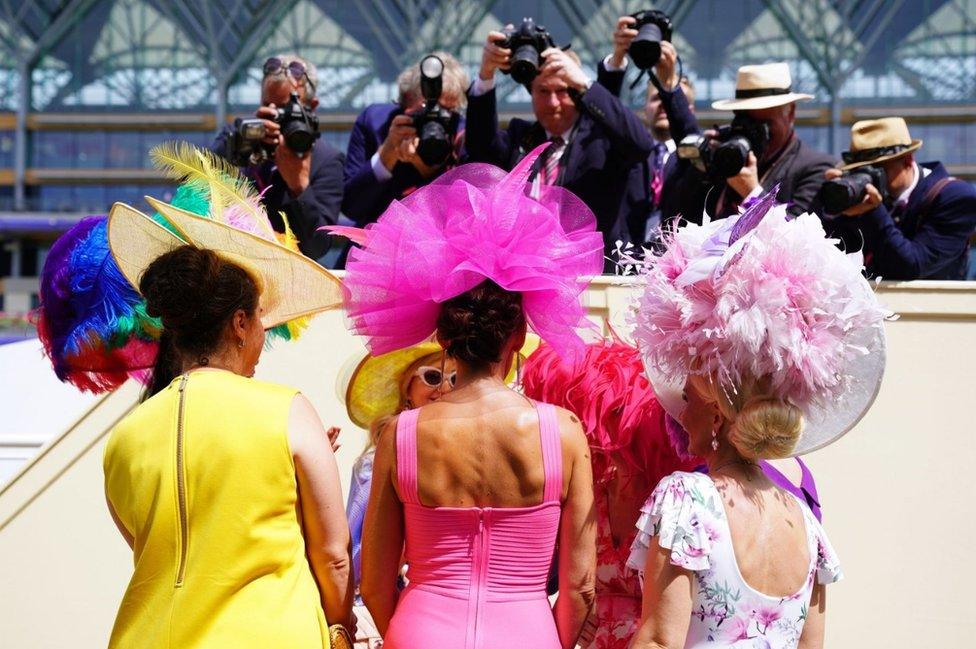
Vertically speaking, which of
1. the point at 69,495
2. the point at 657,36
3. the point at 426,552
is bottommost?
the point at 69,495

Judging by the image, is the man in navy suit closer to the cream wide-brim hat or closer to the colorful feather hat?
the colorful feather hat

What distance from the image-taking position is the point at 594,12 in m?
24.5

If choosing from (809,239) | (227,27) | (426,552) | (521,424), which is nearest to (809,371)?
(809,239)

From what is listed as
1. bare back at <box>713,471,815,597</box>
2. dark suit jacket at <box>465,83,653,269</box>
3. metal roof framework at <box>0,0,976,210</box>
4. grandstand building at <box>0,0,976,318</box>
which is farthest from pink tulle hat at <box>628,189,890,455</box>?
metal roof framework at <box>0,0,976,210</box>

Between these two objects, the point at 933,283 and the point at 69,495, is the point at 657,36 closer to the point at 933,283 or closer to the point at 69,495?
the point at 933,283

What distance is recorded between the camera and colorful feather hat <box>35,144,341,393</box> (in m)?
2.71

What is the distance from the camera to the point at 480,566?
222 cm

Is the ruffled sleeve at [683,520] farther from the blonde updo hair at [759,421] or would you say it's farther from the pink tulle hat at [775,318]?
the pink tulle hat at [775,318]

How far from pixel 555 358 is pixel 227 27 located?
2552 centimetres

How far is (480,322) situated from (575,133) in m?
2.34

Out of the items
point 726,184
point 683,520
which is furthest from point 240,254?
point 726,184

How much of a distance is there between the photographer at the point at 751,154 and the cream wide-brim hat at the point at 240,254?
196 centimetres

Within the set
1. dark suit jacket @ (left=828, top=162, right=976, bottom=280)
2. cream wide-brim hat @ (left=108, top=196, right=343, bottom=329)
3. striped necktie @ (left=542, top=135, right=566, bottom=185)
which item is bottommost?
cream wide-brim hat @ (left=108, top=196, right=343, bottom=329)

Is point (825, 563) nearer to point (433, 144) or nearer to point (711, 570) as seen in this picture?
point (711, 570)
